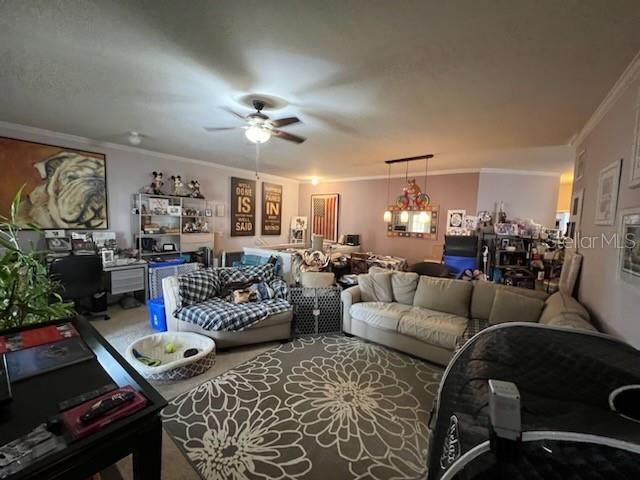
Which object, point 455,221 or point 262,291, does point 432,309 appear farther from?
point 455,221

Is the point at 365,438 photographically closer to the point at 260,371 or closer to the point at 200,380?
the point at 260,371

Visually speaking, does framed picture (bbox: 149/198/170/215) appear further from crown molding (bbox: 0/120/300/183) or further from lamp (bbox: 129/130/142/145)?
lamp (bbox: 129/130/142/145)

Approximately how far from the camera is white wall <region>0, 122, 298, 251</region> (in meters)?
3.75

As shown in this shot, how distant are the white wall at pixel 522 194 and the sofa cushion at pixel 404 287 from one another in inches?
117

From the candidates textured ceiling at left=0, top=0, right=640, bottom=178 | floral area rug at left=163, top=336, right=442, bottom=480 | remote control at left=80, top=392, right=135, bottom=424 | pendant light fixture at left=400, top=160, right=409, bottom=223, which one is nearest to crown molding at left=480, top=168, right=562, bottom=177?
pendant light fixture at left=400, top=160, right=409, bottom=223

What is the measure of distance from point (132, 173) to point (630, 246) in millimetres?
5838

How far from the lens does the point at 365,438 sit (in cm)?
182

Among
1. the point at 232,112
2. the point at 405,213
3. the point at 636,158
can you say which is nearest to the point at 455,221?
the point at 405,213

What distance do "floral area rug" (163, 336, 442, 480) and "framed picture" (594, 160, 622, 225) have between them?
1874mm

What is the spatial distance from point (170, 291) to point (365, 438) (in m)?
2.46

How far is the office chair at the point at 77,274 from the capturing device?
3.24m

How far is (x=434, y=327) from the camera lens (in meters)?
2.68

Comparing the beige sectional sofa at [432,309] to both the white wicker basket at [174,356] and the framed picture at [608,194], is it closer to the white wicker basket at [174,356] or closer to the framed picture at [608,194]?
the framed picture at [608,194]

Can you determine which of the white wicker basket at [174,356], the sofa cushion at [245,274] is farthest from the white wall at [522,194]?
the white wicker basket at [174,356]
